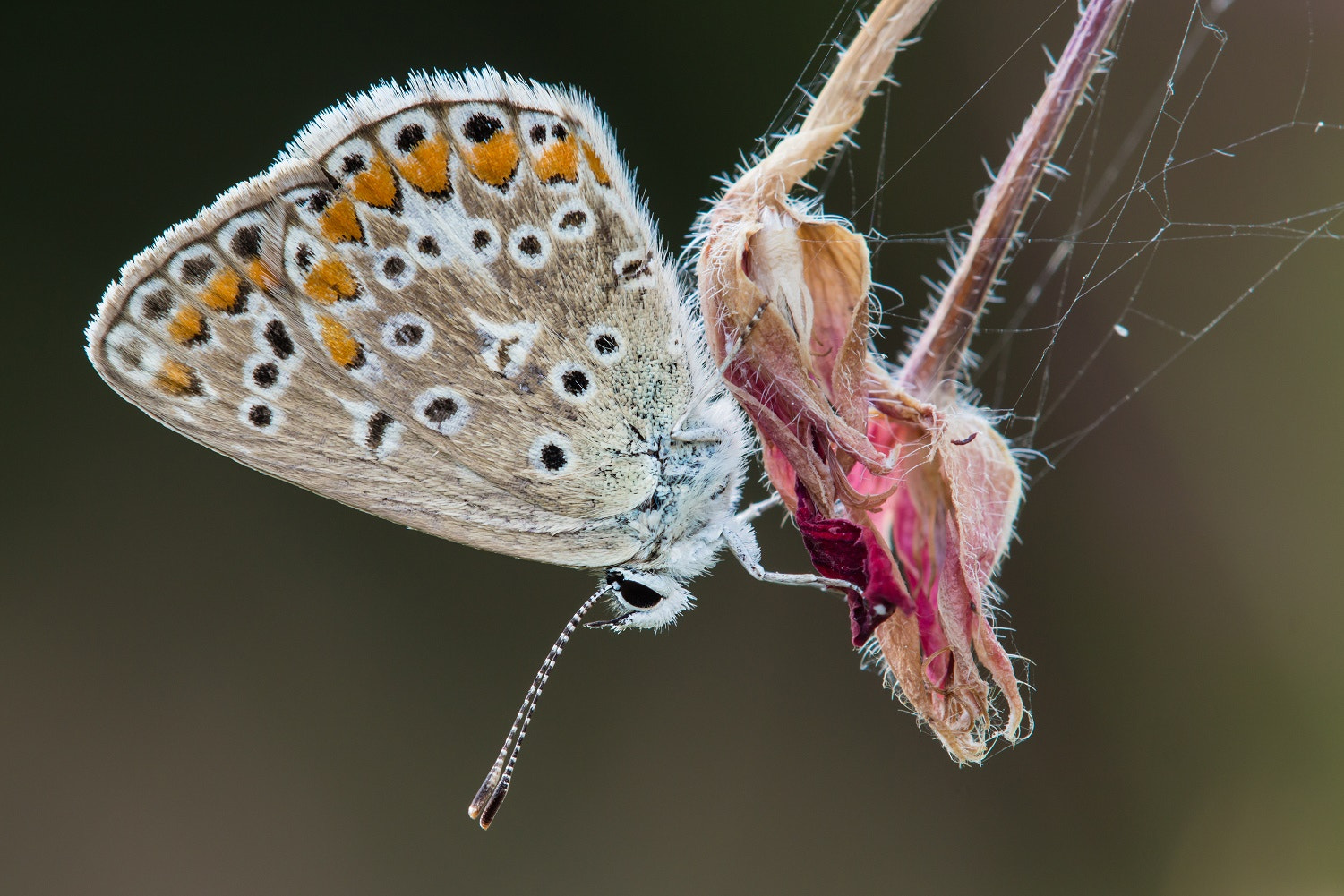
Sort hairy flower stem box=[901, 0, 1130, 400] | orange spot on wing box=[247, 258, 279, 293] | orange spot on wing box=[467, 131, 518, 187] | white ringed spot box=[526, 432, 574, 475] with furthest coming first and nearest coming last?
white ringed spot box=[526, 432, 574, 475], orange spot on wing box=[247, 258, 279, 293], orange spot on wing box=[467, 131, 518, 187], hairy flower stem box=[901, 0, 1130, 400]

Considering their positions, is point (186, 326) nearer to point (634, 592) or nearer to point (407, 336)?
point (407, 336)

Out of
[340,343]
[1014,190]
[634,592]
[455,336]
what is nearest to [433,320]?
[455,336]

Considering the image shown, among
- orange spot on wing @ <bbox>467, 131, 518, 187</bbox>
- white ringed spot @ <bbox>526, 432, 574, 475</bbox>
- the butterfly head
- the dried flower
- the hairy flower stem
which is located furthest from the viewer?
the butterfly head

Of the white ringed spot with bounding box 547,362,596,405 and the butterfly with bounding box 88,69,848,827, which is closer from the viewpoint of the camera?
the butterfly with bounding box 88,69,848,827

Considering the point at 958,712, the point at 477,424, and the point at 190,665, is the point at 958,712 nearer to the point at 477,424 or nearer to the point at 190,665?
the point at 477,424

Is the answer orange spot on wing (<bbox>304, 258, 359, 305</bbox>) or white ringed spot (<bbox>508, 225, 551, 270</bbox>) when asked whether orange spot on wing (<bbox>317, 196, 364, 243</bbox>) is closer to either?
orange spot on wing (<bbox>304, 258, 359, 305</bbox>)

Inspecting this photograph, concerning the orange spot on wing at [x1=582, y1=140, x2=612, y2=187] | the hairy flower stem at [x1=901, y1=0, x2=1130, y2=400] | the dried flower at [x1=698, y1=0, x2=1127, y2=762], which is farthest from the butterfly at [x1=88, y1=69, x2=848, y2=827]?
the hairy flower stem at [x1=901, y1=0, x2=1130, y2=400]

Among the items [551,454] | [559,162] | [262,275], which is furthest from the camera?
[551,454]
